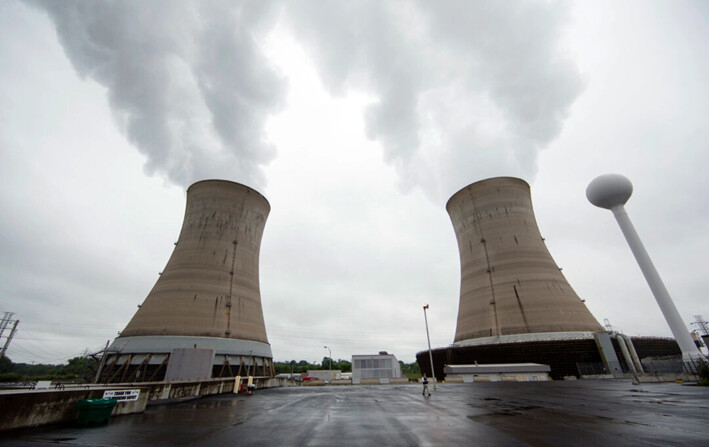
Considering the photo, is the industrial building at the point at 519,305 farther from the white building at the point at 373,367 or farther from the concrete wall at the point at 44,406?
the concrete wall at the point at 44,406

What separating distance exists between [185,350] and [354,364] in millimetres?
35380

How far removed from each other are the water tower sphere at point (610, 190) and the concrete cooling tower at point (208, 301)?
121 ft

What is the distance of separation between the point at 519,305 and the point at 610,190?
1610cm

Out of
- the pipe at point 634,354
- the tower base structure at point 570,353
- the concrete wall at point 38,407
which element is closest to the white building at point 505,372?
the tower base structure at point 570,353

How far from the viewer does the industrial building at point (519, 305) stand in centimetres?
3020

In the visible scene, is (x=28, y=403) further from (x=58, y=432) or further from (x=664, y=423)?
(x=664, y=423)

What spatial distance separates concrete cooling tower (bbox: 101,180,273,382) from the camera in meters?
24.0

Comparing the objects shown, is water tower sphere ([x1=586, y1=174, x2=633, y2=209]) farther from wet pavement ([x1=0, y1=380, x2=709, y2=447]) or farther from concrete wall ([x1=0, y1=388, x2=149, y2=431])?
concrete wall ([x1=0, y1=388, x2=149, y2=431])

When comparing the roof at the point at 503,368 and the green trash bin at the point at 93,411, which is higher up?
the roof at the point at 503,368

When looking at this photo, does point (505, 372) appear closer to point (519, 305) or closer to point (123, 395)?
point (519, 305)

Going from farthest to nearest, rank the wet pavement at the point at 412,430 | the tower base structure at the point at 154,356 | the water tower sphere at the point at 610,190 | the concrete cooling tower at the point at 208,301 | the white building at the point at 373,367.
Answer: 1. the white building at the point at 373,367
2. the water tower sphere at the point at 610,190
3. the concrete cooling tower at the point at 208,301
4. the tower base structure at the point at 154,356
5. the wet pavement at the point at 412,430

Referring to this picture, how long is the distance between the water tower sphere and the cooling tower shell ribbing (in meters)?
6.71

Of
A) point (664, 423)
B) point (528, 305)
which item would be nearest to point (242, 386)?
point (664, 423)

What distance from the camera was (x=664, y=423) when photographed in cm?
690
